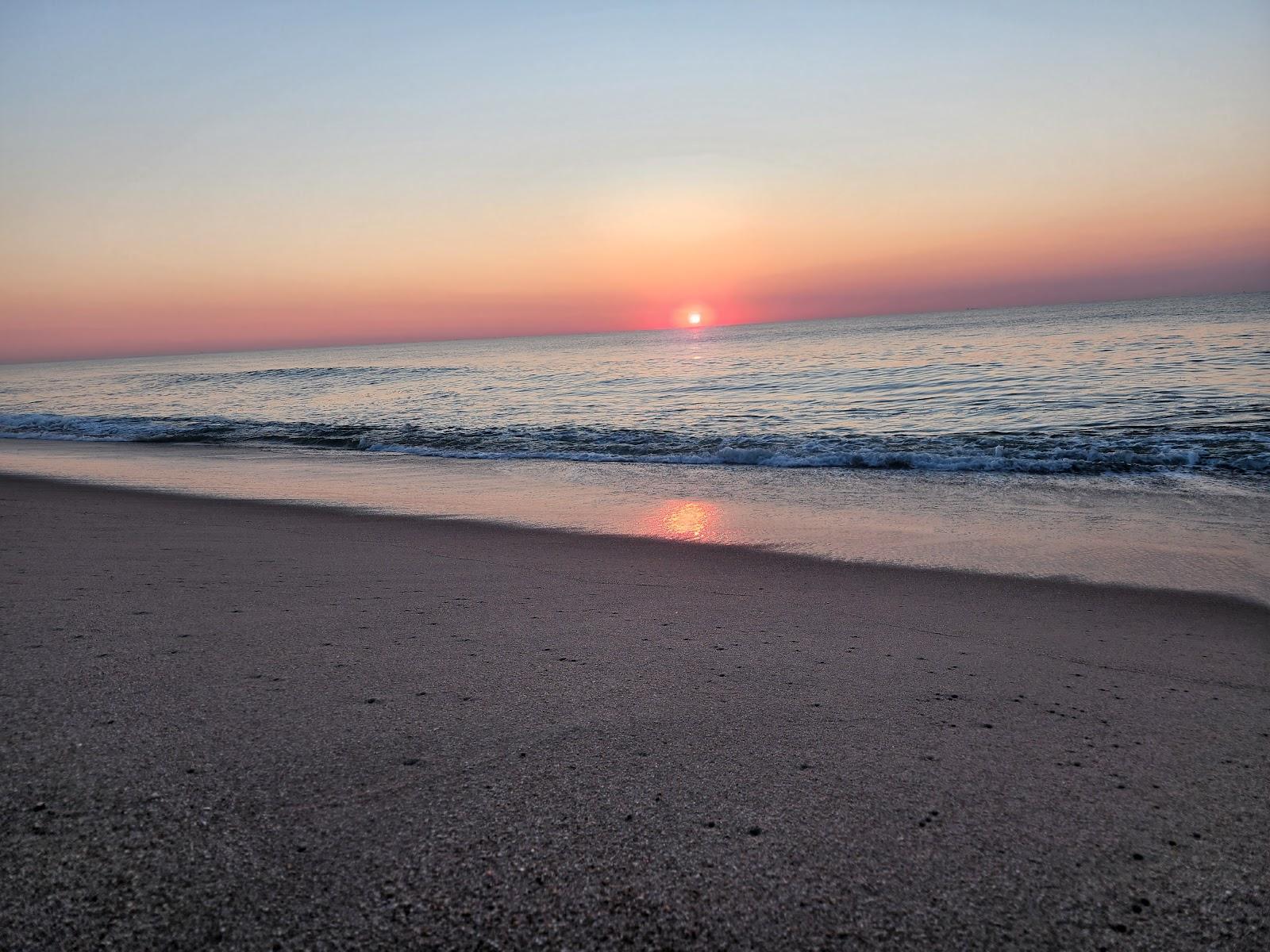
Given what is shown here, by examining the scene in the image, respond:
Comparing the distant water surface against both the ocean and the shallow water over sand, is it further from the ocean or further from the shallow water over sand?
the shallow water over sand

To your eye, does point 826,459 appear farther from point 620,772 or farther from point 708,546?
point 620,772

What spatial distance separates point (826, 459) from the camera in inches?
483

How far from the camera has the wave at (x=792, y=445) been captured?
35.5 ft

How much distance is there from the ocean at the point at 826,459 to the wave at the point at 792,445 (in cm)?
8

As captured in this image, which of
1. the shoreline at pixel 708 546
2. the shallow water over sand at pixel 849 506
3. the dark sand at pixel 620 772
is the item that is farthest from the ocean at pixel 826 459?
the dark sand at pixel 620 772

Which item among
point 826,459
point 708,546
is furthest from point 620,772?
point 826,459

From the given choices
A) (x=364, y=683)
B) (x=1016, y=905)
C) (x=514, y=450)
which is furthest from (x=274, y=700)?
(x=514, y=450)

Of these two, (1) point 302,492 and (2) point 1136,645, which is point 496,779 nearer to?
(2) point 1136,645

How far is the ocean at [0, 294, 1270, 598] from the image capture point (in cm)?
689

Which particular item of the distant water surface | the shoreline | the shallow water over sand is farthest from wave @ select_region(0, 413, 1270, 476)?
the shoreline

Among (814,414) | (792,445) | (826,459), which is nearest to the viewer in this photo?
(826,459)

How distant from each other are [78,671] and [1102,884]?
3894mm

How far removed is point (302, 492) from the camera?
32.8 feet

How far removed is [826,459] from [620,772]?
1051cm
